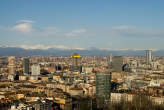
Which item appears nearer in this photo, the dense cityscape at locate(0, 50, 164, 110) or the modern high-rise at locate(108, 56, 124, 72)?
the dense cityscape at locate(0, 50, 164, 110)

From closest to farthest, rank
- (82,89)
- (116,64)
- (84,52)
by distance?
(82,89)
(116,64)
(84,52)

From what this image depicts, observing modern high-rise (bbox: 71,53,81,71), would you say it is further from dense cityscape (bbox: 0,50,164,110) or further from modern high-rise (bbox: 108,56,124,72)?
modern high-rise (bbox: 108,56,124,72)

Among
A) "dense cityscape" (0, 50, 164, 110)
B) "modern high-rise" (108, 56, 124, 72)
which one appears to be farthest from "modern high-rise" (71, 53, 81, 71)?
"modern high-rise" (108, 56, 124, 72)

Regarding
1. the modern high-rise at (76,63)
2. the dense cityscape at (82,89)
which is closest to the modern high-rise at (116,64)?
the dense cityscape at (82,89)

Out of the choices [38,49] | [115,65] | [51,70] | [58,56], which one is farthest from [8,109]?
[38,49]

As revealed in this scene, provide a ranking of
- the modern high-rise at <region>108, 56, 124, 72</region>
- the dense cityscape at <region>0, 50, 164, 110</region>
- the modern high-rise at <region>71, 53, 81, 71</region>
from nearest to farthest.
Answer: the dense cityscape at <region>0, 50, 164, 110</region>
the modern high-rise at <region>108, 56, 124, 72</region>
the modern high-rise at <region>71, 53, 81, 71</region>

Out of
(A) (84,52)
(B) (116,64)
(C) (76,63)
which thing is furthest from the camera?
(A) (84,52)

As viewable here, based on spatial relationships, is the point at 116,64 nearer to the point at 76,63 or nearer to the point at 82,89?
the point at 76,63

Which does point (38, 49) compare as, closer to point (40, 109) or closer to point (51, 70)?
point (51, 70)

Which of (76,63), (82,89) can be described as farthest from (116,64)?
(82,89)

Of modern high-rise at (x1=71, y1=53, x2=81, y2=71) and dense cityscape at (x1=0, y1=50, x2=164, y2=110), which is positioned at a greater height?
modern high-rise at (x1=71, y1=53, x2=81, y2=71)

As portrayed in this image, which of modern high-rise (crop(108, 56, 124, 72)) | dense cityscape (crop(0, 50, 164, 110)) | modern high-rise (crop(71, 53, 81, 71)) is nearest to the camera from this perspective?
dense cityscape (crop(0, 50, 164, 110))
